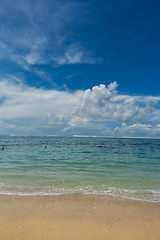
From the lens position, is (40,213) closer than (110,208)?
Yes

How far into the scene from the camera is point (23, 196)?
27.5ft

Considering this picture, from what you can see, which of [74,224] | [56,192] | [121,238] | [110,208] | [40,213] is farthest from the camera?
[56,192]

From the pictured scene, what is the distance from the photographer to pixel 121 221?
6.09 m

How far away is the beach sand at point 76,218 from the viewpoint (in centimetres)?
516

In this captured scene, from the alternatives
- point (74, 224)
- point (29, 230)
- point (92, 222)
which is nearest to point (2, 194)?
point (29, 230)

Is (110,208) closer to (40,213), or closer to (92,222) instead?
(92,222)

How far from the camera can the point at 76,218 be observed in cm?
625

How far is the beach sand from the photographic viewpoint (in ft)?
16.9

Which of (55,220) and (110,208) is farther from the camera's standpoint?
(110,208)

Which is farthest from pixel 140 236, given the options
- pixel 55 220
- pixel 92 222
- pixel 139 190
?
pixel 139 190

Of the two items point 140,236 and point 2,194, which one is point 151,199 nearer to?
point 140,236

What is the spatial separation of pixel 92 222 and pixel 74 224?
0.74 metres

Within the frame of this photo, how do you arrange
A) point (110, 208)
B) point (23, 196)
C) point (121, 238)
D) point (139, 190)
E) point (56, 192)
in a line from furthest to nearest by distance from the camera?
point (139, 190) → point (56, 192) → point (23, 196) → point (110, 208) → point (121, 238)

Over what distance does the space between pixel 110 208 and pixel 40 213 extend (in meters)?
3.29
